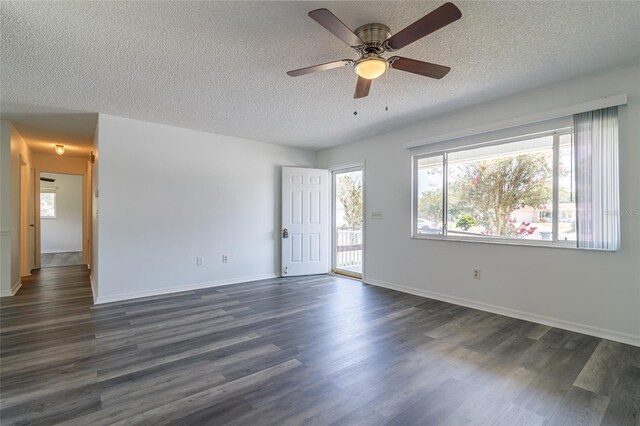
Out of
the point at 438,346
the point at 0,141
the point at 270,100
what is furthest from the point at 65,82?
the point at 438,346

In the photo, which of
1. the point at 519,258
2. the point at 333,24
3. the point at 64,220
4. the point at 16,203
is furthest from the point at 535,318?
the point at 64,220

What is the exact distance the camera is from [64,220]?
965 centimetres

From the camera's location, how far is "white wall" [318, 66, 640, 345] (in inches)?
106

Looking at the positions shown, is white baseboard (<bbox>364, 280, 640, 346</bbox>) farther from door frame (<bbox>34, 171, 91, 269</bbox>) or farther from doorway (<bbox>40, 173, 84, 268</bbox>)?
doorway (<bbox>40, 173, 84, 268</bbox>)

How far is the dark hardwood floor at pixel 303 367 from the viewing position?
178 centimetres

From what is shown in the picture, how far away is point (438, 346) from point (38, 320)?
433 centimetres

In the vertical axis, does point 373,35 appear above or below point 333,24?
above

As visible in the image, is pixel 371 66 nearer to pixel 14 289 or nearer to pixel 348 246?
pixel 348 246

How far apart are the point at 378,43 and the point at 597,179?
8.22ft

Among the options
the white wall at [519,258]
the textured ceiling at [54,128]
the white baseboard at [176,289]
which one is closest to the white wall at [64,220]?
the textured ceiling at [54,128]

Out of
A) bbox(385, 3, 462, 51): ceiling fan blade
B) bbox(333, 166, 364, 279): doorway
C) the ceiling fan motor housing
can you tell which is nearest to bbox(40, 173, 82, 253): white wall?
bbox(333, 166, 364, 279): doorway

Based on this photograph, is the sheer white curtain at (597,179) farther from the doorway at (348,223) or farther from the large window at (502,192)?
the doorway at (348,223)

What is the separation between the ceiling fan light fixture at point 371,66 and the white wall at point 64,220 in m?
10.8

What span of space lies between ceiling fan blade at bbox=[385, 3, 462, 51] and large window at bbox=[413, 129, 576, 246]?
2.36 metres
